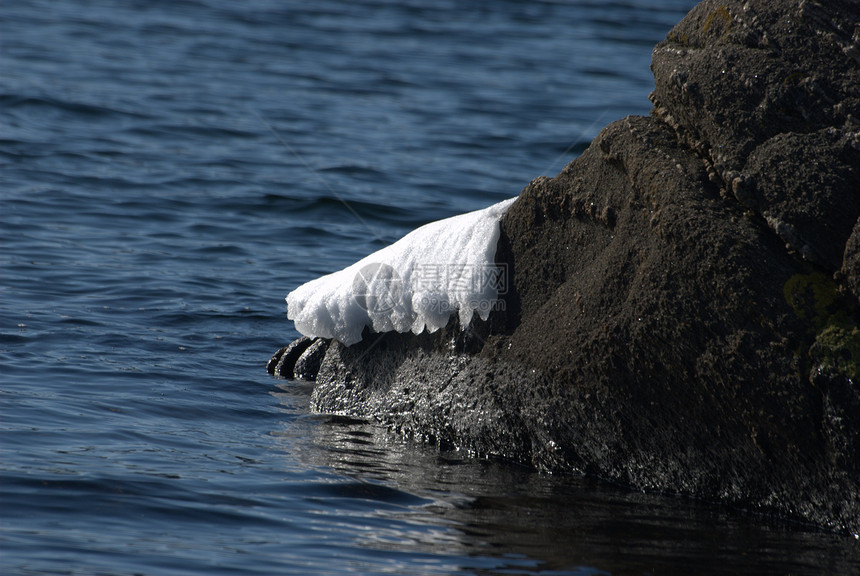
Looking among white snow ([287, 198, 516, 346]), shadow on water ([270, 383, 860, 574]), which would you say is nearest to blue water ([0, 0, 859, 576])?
shadow on water ([270, 383, 860, 574])

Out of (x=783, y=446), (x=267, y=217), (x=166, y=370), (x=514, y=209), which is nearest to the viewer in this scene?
(x=783, y=446)

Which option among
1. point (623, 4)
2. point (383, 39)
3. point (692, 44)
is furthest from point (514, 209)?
point (623, 4)

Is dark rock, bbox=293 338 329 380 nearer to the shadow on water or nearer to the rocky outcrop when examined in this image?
the shadow on water

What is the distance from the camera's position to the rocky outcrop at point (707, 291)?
4.08 metres

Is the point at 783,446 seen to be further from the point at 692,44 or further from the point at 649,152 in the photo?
the point at 692,44

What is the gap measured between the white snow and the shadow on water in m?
0.75

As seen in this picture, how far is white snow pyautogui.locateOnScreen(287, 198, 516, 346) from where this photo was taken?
5.07 m

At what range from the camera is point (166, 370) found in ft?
20.2

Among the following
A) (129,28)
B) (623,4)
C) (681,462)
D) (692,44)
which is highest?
(623,4)

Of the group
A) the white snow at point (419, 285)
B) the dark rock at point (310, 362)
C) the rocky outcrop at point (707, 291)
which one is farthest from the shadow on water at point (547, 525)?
the dark rock at point (310, 362)

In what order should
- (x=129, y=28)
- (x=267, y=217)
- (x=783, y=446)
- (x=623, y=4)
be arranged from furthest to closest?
(x=623, y=4) < (x=129, y=28) < (x=267, y=217) < (x=783, y=446)

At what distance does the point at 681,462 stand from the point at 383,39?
1829 cm

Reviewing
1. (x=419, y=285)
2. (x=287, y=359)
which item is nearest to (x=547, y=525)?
(x=419, y=285)

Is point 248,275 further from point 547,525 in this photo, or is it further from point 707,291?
point 707,291
